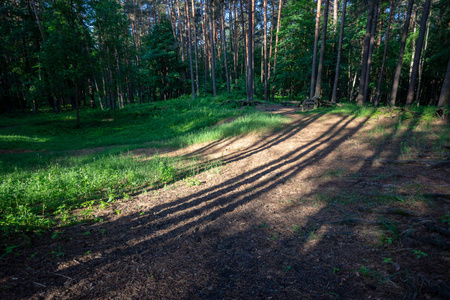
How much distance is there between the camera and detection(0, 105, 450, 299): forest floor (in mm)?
2258

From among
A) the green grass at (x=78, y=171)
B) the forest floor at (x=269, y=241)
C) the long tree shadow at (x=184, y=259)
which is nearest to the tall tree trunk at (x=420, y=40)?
the green grass at (x=78, y=171)

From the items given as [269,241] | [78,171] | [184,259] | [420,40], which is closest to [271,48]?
[420,40]

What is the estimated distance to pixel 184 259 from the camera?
2908 mm

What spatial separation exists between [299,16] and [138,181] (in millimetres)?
21665

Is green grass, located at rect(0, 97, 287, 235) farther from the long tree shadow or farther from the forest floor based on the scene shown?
the long tree shadow

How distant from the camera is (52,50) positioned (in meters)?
17.2

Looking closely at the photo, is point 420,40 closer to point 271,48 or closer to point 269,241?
point 269,241

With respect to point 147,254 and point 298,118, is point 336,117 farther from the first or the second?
point 147,254

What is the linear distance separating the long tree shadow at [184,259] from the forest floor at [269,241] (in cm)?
1

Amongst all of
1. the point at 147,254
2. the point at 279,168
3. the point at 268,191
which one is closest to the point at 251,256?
the point at 147,254

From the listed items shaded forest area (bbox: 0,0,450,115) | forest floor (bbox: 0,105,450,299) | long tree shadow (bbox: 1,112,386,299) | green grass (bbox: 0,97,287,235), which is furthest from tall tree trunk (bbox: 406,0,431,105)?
long tree shadow (bbox: 1,112,386,299)

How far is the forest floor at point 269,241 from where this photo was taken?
7.41ft

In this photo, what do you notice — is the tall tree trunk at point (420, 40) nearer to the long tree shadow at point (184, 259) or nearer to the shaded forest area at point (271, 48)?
the shaded forest area at point (271, 48)

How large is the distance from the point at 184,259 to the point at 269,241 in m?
1.35
